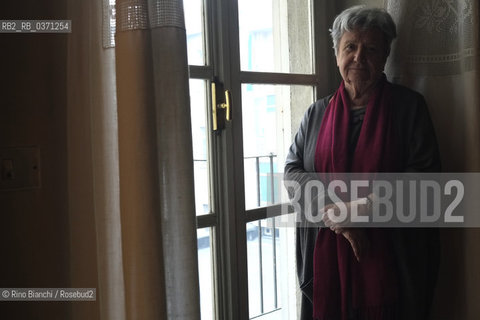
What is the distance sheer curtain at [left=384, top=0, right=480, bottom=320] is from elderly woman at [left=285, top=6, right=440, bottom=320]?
0.34ft

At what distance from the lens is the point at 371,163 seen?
1.34 meters

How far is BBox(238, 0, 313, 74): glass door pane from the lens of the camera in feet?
5.02

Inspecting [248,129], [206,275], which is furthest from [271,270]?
[248,129]

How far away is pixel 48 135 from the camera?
1.06m

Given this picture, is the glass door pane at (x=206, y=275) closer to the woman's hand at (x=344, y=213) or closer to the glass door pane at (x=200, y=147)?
the glass door pane at (x=200, y=147)

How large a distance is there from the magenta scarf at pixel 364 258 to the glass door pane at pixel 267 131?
0.84 feet

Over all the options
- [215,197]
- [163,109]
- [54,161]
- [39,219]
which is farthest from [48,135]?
[215,197]

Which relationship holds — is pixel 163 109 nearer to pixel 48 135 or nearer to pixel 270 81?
pixel 48 135

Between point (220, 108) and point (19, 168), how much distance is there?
0.63m

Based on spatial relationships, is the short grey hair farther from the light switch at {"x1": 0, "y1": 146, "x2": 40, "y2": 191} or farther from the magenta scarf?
the light switch at {"x1": 0, "y1": 146, "x2": 40, "y2": 191}

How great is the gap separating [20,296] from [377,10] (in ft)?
4.26

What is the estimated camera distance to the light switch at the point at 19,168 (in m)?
1.01

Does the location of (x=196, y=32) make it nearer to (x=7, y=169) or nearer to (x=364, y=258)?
(x=7, y=169)

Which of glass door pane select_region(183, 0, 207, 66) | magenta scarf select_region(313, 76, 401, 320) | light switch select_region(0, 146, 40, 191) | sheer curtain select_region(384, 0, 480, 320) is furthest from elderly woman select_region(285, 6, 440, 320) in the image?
light switch select_region(0, 146, 40, 191)
